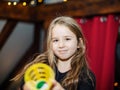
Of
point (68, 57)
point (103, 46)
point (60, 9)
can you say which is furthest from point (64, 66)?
point (60, 9)

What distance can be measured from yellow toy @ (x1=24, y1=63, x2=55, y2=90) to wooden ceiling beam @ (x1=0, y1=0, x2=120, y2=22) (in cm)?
75

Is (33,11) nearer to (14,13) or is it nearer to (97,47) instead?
(14,13)

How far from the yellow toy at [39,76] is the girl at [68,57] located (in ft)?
0.12

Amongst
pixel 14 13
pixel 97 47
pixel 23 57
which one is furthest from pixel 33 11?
pixel 97 47

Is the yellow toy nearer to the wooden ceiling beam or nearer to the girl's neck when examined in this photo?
the girl's neck

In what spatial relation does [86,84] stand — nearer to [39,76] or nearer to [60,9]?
[39,76]

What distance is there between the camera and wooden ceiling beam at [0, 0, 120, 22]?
1.64m

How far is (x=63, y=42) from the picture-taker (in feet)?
2.56

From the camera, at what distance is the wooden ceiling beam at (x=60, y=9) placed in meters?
1.64

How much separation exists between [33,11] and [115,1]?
0.67 m

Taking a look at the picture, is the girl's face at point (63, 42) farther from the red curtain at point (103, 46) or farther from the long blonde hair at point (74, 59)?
the red curtain at point (103, 46)

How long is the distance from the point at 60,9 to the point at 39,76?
118 centimetres

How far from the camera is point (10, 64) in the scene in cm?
219

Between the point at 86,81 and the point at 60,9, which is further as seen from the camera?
the point at 60,9
